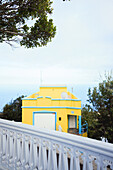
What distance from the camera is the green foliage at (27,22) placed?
14.4 feet

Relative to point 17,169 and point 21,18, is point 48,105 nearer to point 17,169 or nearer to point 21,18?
point 21,18

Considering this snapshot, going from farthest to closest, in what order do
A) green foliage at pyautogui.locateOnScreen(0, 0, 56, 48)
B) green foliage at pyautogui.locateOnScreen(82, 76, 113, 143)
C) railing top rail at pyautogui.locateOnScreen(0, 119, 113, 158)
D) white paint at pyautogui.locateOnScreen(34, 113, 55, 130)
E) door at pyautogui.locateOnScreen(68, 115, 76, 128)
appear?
door at pyautogui.locateOnScreen(68, 115, 76, 128)
white paint at pyautogui.locateOnScreen(34, 113, 55, 130)
green foliage at pyautogui.locateOnScreen(82, 76, 113, 143)
green foliage at pyautogui.locateOnScreen(0, 0, 56, 48)
railing top rail at pyautogui.locateOnScreen(0, 119, 113, 158)

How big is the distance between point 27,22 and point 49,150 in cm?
430

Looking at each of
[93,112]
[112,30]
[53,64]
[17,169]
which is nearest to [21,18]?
[17,169]

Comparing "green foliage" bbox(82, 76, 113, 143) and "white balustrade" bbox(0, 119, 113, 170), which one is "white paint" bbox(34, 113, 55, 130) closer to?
"green foliage" bbox(82, 76, 113, 143)

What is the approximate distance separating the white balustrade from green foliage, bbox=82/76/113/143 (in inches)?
255

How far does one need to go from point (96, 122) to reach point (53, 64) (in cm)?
3488

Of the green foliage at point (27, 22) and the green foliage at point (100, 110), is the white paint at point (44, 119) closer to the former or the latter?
the green foliage at point (100, 110)

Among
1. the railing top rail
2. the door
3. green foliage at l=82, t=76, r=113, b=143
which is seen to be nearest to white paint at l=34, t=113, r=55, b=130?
the door

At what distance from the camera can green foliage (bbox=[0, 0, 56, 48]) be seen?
14.4 ft

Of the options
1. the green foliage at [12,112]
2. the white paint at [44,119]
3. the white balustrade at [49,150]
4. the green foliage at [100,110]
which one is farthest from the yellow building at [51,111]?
the white balustrade at [49,150]

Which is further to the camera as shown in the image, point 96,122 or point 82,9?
point 82,9

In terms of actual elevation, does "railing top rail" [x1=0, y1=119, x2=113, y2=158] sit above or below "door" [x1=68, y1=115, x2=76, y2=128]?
above

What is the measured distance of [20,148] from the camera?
2041 millimetres
